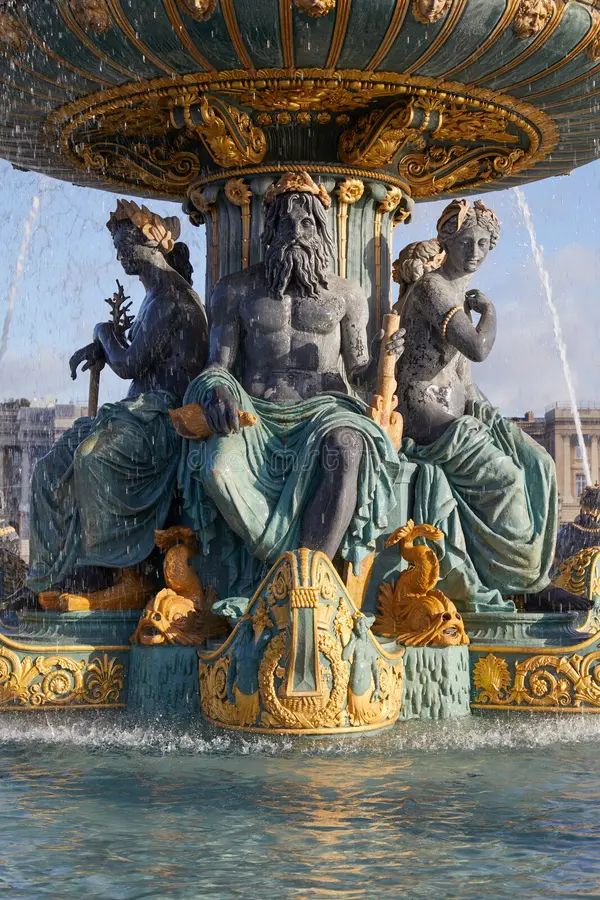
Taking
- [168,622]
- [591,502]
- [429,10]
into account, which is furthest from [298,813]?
[591,502]

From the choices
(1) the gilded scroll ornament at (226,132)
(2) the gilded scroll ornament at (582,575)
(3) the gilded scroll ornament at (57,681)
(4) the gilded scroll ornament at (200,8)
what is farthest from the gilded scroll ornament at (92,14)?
(2) the gilded scroll ornament at (582,575)

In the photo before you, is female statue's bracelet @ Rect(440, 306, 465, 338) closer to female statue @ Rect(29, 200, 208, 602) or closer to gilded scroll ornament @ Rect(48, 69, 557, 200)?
gilded scroll ornament @ Rect(48, 69, 557, 200)

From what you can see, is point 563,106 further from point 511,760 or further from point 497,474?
point 511,760

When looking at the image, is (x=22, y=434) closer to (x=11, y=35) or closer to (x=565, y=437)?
(x=565, y=437)

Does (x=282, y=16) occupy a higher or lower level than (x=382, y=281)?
higher

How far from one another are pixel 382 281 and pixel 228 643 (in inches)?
120

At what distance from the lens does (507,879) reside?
179 inches

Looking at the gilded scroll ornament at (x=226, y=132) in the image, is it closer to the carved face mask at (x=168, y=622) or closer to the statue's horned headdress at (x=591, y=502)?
the carved face mask at (x=168, y=622)

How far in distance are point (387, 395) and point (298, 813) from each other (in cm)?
325

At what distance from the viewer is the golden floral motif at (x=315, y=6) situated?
720 cm

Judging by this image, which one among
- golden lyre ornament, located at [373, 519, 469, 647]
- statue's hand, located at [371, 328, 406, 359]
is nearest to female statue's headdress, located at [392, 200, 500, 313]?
statue's hand, located at [371, 328, 406, 359]

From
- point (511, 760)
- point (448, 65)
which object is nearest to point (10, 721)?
point (511, 760)

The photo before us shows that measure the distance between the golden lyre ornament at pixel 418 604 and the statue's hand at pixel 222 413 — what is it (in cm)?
110

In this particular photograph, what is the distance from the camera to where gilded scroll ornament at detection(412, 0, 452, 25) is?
7352 mm
